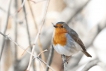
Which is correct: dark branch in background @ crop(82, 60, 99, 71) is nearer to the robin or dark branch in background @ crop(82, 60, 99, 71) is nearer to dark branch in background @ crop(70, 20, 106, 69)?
dark branch in background @ crop(70, 20, 106, 69)

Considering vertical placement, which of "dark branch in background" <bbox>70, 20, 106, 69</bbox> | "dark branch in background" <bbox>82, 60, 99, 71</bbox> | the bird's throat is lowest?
"dark branch in background" <bbox>82, 60, 99, 71</bbox>

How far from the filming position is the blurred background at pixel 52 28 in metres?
1.60

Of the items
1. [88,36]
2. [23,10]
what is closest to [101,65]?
[88,36]

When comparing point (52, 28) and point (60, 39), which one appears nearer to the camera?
point (60, 39)

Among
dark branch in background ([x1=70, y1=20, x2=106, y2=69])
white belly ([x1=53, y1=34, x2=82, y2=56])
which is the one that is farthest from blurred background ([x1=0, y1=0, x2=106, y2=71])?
white belly ([x1=53, y1=34, x2=82, y2=56])

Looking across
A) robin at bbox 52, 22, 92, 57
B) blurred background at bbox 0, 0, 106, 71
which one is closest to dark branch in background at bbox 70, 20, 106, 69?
blurred background at bbox 0, 0, 106, 71

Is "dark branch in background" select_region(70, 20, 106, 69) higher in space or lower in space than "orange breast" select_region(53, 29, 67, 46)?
higher

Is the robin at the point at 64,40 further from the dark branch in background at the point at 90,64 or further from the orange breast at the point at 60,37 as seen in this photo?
the dark branch in background at the point at 90,64

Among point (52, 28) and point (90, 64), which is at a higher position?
point (52, 28)

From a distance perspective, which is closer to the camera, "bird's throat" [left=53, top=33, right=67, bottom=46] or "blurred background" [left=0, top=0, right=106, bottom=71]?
"bird's throat" [left=53, top=33, right=67, bottom=46]

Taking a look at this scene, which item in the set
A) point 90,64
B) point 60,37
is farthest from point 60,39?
point 90,64

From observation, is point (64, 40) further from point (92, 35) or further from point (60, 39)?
point (92, 35)

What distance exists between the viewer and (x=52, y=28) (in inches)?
64.4

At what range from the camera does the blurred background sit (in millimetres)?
1603
